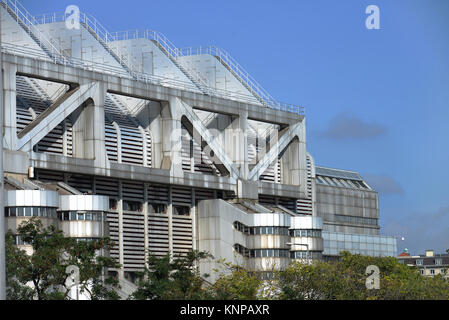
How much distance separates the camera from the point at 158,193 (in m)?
101

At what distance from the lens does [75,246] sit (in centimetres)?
6481

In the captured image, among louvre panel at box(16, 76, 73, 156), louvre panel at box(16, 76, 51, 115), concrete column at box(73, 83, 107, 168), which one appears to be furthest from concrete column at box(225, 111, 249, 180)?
louvre panel at box(16, 76, 51, 115)

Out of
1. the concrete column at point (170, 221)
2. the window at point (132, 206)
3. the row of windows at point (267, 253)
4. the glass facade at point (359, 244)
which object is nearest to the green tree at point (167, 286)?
the window at point (132, 206)

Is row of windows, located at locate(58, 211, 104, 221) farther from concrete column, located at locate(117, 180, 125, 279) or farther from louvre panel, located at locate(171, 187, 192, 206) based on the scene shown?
louvre panel, located at locate(171, 187, 192, 206)

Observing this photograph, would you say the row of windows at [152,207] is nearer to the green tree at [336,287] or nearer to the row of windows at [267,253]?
the row of windows at [267,253]

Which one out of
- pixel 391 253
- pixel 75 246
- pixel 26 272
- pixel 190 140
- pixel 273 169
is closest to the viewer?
pixel 26 272

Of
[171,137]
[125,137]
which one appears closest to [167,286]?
[125,137]

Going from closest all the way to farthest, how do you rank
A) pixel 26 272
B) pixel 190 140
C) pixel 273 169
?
1. pixel 26 272
2. pixel 190 140
3. pixel 273 169

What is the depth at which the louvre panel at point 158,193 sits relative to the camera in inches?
3937

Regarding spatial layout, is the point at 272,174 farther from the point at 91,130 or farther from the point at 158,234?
the point at 91,130
